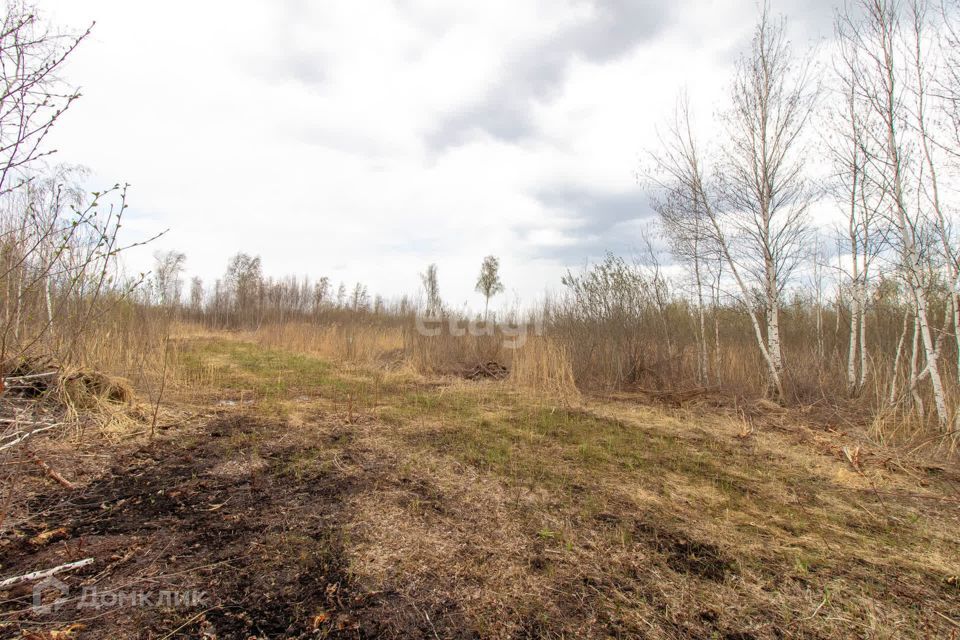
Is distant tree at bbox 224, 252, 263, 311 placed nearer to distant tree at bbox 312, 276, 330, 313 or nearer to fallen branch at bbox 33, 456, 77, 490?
distant tree at bbox 312, 276, 330, 313

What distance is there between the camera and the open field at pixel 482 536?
1701mm

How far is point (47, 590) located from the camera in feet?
5.42

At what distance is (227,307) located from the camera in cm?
2408

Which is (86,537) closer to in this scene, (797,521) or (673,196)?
(797,521)

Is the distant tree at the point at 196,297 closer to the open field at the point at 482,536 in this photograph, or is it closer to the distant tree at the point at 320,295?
the distant tree at the point at 320,295

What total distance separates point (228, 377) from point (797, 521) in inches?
332

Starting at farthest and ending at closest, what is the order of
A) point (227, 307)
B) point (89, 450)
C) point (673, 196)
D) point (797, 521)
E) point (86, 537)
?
point (227, 307), point (673, 196), point (89, 450), point (797, 521), point (86, 537)

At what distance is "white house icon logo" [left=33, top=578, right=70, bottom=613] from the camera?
5.07 feet

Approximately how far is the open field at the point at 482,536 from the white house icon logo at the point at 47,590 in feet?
0.10

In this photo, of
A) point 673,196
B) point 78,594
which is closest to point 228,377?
point 78,594

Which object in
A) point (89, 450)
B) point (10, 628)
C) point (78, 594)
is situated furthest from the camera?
point (89, 450)

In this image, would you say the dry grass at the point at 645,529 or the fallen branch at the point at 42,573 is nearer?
Result: the fallen branch at the point at 42,573

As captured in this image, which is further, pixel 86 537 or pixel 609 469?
pixel 609 469

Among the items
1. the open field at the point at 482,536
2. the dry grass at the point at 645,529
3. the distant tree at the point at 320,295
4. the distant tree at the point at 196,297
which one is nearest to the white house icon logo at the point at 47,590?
the open field at the point at 482,536
